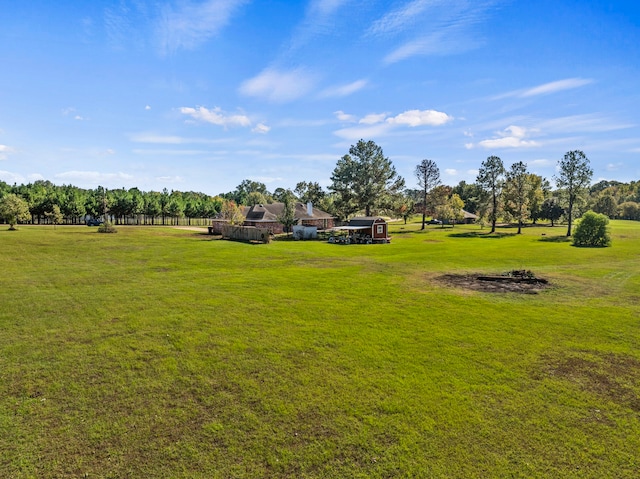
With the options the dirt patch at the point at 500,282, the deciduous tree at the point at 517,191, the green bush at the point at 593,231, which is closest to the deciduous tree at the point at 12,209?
the dirt patch at the point at 500,282

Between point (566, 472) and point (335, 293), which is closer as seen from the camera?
point (566, 472)

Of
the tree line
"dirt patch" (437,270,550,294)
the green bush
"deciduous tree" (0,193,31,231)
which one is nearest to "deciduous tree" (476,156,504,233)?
the tree line

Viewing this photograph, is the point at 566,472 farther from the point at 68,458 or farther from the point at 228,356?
the point at 68,458

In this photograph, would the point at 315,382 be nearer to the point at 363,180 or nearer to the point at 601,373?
the point at 601,373

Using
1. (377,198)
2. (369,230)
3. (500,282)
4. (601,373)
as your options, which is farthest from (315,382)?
(377,198)

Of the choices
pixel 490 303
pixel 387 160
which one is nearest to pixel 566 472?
pixel 490 303

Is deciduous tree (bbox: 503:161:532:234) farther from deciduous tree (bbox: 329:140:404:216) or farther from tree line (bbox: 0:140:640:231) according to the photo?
deciduous tree (bbox: 329:140:404:216)
